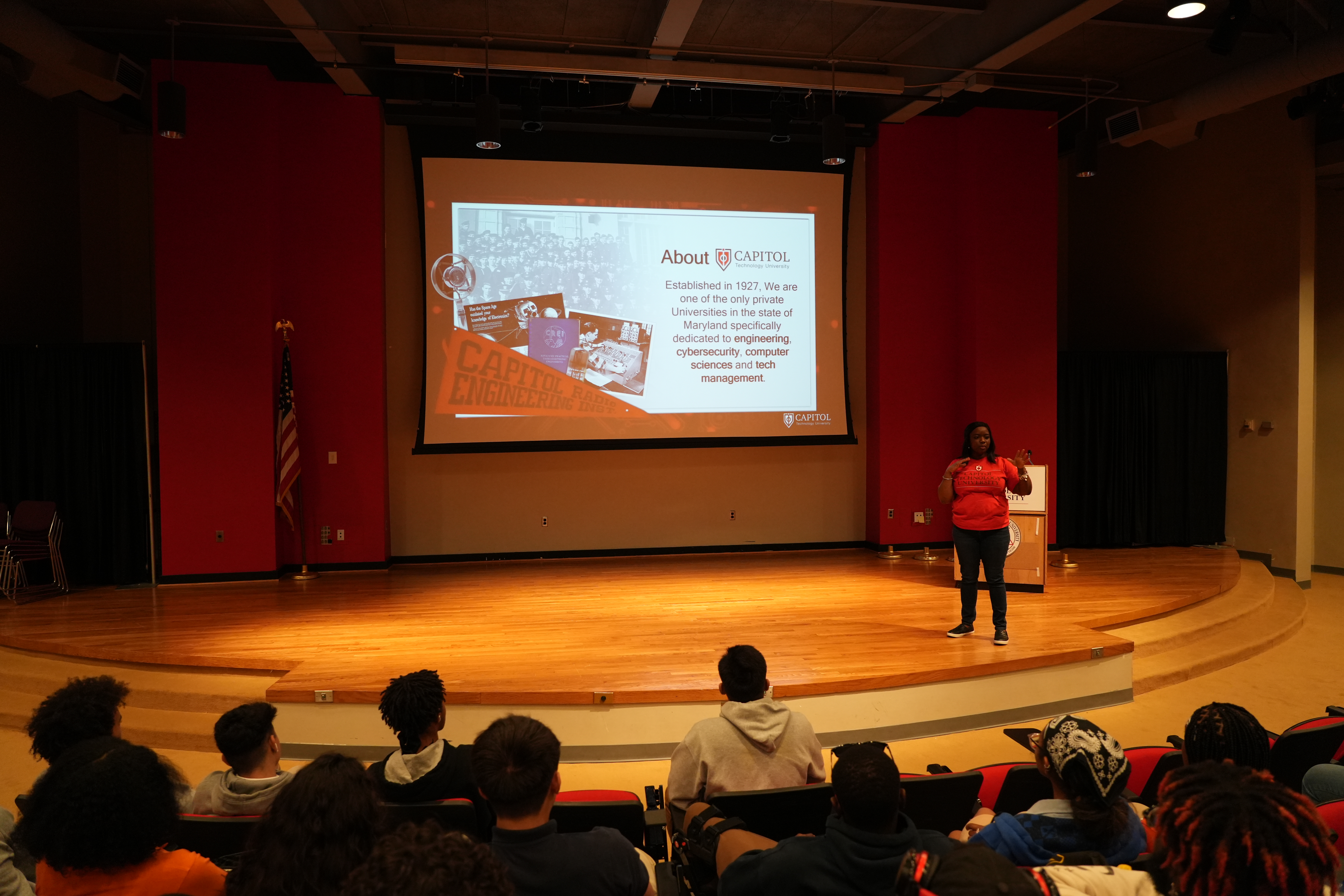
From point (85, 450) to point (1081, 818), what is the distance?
7772 millimetres

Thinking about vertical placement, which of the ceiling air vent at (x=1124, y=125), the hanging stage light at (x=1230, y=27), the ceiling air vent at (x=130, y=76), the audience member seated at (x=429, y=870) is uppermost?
the ceiling air vent at (x=130, y=76)

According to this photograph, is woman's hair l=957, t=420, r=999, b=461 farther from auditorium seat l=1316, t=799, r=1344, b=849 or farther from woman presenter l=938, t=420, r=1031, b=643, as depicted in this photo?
auditorium seat l=1316, t=799, r=1344, b=849

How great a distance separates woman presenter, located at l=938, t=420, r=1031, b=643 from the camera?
5004 millimetres

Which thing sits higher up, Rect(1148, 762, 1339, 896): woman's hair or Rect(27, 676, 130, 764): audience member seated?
Rect(1148, 762, 1339, 896): woman's hair

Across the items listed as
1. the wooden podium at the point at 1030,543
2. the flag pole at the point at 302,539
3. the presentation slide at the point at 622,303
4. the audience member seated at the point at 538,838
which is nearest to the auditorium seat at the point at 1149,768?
the audience member seated at the point at 538,838

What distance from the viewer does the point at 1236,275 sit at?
26.5ft

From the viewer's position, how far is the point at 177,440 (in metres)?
6.90

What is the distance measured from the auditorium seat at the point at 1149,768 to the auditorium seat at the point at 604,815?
4.77ft

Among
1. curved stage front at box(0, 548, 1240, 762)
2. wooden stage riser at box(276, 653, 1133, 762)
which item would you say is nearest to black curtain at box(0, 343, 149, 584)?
curved stage front at box(0, 548, 1240, 762)

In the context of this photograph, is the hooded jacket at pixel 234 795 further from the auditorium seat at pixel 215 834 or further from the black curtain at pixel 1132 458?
the black curtain at pixel 1132 458

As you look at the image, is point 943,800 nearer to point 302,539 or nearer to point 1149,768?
point 1149,768

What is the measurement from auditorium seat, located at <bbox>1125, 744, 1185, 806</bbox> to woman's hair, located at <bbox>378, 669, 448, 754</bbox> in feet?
6.66

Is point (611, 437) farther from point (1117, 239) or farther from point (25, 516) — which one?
point (1117, 239)

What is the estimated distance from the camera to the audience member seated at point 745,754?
8.03 feet
